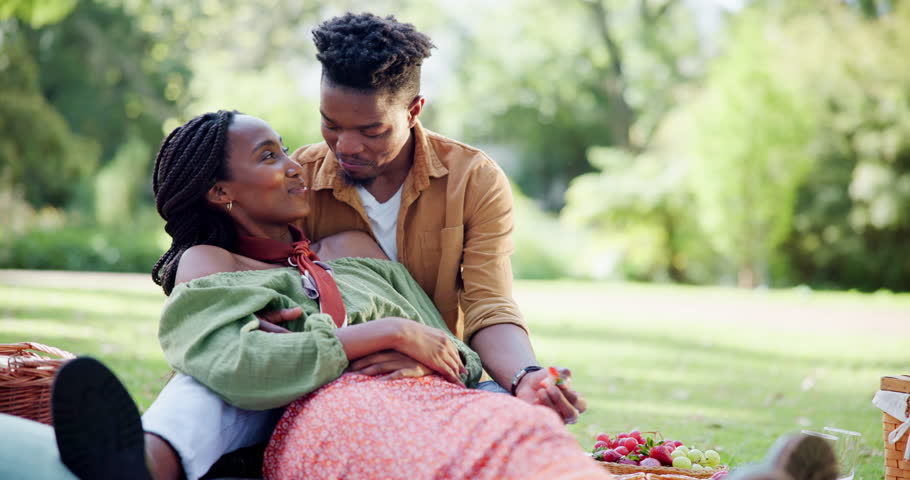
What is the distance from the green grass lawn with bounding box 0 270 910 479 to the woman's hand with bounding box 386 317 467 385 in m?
1.11

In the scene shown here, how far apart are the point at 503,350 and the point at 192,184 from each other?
1324mm

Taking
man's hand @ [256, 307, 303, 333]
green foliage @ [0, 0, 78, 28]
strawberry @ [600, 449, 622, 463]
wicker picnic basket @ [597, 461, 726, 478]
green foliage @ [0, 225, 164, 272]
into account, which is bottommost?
green foliage @ [0, 225, 164, 272]

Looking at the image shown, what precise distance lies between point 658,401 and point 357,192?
435cm

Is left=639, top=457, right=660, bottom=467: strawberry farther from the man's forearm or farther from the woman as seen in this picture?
the woman

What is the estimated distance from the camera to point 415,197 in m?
3.75

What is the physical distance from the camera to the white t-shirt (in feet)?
12.4

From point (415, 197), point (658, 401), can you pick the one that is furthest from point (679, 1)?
point (415, 197)

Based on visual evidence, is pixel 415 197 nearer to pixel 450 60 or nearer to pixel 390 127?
pixel 390 127

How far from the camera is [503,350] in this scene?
334cm

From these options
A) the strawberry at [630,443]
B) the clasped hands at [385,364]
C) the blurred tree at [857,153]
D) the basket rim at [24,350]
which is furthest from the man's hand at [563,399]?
the blurred tree at [857,153]

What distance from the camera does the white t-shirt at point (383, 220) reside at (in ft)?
12.4

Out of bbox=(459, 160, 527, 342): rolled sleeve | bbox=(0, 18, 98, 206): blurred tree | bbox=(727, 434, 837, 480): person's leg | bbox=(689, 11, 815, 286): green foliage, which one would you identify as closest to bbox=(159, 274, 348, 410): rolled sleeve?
bbox=(459, 160, 527, 342): rolled sleeve

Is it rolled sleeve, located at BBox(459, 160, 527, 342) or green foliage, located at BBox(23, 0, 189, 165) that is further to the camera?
green foliage, located at BBox(23, 0, 189, 165)

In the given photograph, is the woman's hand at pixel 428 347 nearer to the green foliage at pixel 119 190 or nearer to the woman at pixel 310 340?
the woman at pixel 310 340
